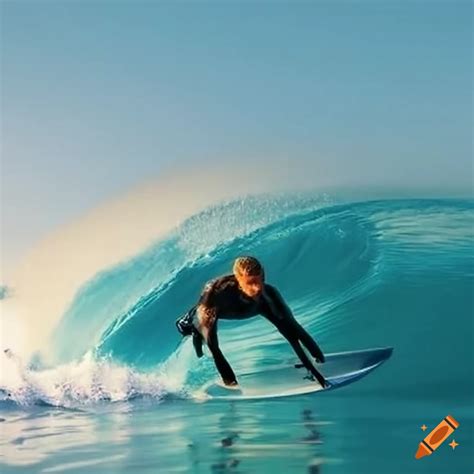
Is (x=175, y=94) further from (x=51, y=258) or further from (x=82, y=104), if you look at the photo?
(x=51, y=258)

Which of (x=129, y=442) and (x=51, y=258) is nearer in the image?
(x=129, y=442)

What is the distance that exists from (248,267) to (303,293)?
34cm

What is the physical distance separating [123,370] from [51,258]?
25.3 inches

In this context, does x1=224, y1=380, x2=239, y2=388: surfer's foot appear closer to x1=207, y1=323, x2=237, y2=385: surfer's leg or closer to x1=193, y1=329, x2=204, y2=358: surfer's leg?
x1=207, y1=323, x2=237, y2=385: surfer's leg

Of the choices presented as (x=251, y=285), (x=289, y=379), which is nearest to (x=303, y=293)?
(x=251, y=285)

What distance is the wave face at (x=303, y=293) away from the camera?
3.87 metres

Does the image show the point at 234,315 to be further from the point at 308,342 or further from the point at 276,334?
the point at 308,342

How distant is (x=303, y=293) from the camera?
396cm

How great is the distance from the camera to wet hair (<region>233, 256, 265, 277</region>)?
378 cm

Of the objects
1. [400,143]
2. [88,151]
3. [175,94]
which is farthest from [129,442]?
[400,143]

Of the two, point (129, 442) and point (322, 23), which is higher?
point (322, 23)

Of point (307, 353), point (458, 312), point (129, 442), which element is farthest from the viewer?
point (458, 312)

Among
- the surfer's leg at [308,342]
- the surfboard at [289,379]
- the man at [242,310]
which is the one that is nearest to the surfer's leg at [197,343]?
the man at [242,310]

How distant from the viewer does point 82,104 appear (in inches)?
156
